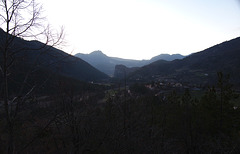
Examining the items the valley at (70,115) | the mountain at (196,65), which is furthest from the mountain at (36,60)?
the mountain at (196,65)

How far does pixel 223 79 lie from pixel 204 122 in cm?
458

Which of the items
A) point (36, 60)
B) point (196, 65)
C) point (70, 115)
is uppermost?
point (196, 65)

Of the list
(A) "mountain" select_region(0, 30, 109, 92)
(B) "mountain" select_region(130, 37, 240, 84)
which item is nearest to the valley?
(A) "mountain" select_region(0, 30, 109, 92)

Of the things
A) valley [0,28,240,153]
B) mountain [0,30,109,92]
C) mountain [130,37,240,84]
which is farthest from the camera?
mountain [130,37,240,84]

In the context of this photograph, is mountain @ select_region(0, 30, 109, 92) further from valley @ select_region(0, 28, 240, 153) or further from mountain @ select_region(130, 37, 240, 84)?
mountain @ select_region(130, 37, 240, 84)

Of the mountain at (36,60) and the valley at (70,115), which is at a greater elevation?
the mountain at (36,60)

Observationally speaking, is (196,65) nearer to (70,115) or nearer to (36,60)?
(70,115)

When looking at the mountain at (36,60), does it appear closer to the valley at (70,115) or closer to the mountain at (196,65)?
the valley at (70,115)

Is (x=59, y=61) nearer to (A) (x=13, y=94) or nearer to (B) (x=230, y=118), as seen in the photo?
(A) (x=13, y=94)

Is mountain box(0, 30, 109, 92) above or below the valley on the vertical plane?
above

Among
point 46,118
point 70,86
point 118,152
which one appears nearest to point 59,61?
point 70,86

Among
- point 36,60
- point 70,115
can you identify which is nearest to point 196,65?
point 70,115

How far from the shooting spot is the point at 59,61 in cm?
359

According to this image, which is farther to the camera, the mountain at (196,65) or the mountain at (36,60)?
the mountain at (196,65)
